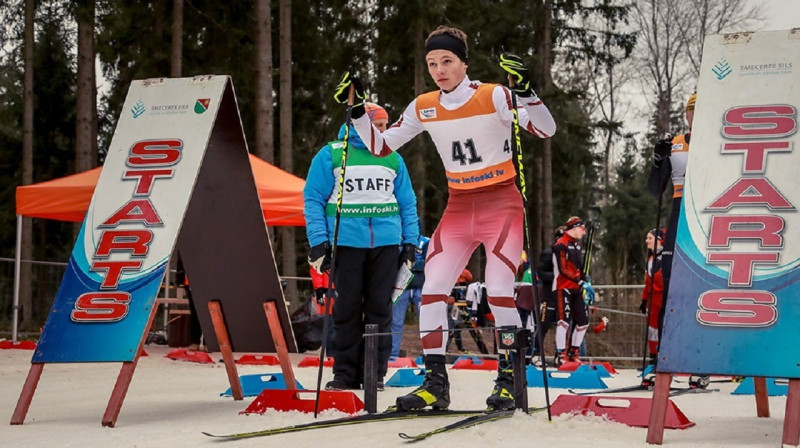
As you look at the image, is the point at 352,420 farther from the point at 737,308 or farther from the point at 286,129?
the point at 286,129

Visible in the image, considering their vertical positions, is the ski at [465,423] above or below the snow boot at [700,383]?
above

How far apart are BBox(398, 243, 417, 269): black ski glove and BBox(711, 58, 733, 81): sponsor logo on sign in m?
2.90

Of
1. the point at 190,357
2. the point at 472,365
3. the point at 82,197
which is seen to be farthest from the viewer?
the point at 82,197

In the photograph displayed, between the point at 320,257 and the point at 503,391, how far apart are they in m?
1.98

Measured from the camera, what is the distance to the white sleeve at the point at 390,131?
5762 mm

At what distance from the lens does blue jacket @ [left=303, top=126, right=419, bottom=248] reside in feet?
23.1

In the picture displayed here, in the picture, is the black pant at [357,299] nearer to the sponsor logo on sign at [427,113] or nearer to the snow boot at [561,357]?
the sponsor logo on sign at [427,113]

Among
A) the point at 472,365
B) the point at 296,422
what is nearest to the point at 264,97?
the point at 472,365

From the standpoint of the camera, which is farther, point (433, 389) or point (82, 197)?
point (82, 197)

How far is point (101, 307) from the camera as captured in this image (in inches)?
212

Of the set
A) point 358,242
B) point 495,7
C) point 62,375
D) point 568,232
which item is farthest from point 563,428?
point 495,7

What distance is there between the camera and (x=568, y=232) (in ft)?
42.1

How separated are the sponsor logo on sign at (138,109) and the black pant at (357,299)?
5.83 ft

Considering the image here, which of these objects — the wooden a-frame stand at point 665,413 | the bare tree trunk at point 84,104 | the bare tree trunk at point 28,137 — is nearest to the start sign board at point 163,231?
the wooden a-frame stand at point 665,413
